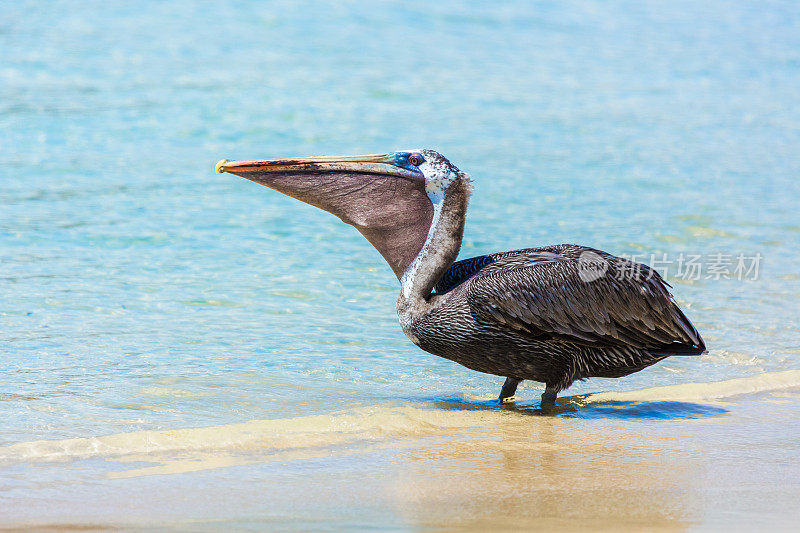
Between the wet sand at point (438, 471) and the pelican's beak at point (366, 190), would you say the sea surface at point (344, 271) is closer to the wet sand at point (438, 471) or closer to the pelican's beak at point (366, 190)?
the wet sand at point (438, 471)

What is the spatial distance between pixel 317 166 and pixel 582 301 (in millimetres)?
1298

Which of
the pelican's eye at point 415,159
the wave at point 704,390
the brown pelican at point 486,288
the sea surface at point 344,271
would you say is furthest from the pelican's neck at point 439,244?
the wave at point 704,390

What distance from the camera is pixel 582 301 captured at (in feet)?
15.9

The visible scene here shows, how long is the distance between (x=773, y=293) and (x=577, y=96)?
332 inches

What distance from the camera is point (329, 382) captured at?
5305 mm

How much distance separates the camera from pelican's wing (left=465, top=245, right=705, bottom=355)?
475cm

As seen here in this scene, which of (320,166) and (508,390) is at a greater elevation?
(320,166)

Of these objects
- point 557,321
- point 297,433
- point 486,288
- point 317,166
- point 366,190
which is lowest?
point 297,433

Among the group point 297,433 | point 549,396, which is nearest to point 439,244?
point 549,396

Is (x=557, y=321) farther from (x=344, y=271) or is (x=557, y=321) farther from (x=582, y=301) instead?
(x=344, y=271)

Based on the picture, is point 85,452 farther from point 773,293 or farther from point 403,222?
point 773,293

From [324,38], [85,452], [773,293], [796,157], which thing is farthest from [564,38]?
[85,452]

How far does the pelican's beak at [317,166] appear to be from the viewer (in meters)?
4.71

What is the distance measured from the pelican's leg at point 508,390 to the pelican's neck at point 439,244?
544 mm
